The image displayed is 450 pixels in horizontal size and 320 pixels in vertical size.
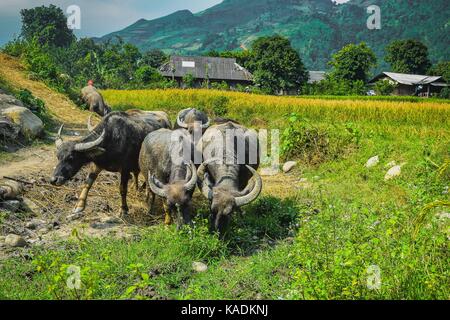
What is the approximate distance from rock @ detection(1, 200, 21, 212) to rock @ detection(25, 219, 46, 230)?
0.35 meters

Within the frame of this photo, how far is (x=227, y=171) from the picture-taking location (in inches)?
215

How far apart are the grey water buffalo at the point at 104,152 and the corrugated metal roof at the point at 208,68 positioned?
38.7 m

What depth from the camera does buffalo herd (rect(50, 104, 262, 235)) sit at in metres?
4.97

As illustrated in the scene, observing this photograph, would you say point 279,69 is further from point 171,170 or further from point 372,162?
point 171,170

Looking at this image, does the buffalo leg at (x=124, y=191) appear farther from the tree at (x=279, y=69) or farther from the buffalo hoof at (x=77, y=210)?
the tree at (x=279, y=69)

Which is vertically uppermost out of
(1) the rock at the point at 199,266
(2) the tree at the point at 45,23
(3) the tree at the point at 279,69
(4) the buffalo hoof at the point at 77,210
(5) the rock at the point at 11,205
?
(2) the tree at the point at 45,23

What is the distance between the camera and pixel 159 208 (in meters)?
6.45

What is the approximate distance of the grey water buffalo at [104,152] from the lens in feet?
19.4

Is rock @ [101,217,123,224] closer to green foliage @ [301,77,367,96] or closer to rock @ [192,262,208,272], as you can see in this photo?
rock @ [192,262,208,272]

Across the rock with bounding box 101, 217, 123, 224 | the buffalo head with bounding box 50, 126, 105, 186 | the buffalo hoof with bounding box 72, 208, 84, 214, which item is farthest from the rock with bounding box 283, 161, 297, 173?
the buffalo hoof with bounding box 72, 208, 84, 214

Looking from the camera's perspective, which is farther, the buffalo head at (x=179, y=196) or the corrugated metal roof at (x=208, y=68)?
the corrugated metal roof at (x=208, y=68)

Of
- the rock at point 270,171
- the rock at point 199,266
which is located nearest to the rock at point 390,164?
the rock at point 270,171

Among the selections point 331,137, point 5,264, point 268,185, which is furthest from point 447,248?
point 331,137

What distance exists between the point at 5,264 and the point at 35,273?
0.39 m
